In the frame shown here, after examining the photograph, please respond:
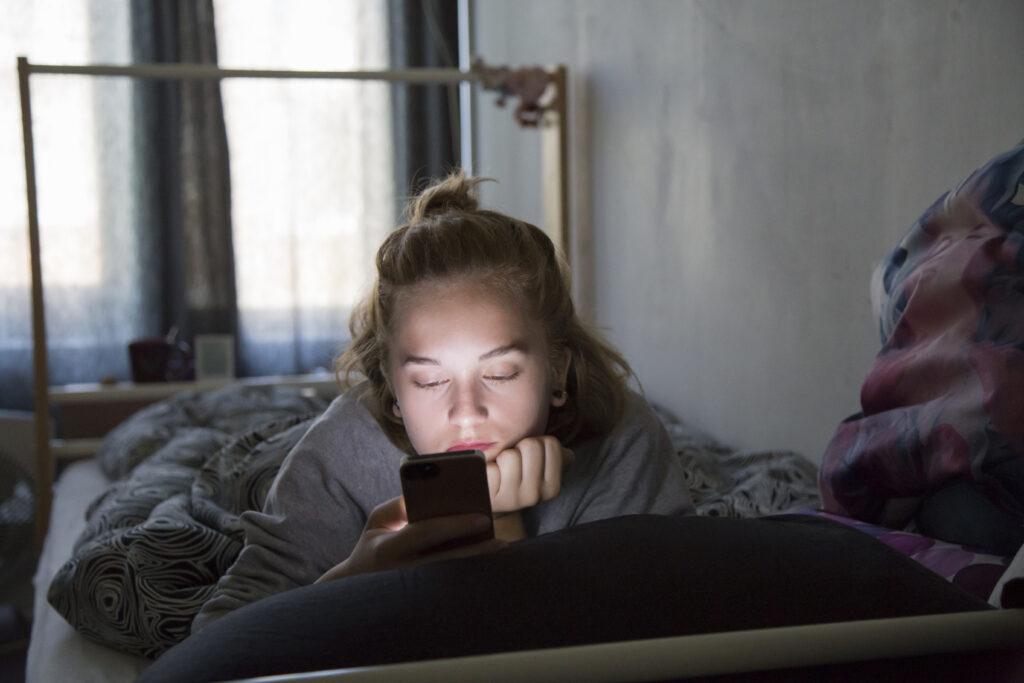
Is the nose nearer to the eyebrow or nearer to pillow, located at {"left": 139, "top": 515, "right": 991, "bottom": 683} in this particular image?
the eyebrow

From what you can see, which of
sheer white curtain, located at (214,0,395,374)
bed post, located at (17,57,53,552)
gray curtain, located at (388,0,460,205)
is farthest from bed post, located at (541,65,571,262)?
bed post, located at (17,57,53,552)

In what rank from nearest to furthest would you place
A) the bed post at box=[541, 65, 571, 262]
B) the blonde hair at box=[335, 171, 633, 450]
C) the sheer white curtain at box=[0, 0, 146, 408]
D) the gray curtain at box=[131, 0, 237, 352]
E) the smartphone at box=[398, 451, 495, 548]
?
the smartphone at box=[398, 451, 495, 548] < the blonde hair at box=[335, 171, 633, 450] < the bed post at box=[541, 65, 571, 262] < the sheer white curtain at box=[0, 0, 146, 408] < the gray curtain at box=[131, 0, 237, 352]

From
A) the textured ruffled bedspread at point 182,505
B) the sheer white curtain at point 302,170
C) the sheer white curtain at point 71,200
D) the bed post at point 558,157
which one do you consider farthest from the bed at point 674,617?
the sheer white curtain at point 71,200

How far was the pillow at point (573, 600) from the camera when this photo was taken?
1.61 ft

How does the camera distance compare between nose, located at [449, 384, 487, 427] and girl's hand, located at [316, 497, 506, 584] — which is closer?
girl's hand, located at [316, 497, 506, 584]

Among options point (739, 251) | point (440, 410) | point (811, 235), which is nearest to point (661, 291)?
point (739, 251)

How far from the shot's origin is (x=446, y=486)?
61 centimetres

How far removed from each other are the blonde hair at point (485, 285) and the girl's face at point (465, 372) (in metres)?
0.03

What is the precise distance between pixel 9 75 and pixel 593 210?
194 centimetres

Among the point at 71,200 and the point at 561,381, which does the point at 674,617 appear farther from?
the point at 71,200

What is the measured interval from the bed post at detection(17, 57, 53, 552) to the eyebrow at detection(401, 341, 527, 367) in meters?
1.56

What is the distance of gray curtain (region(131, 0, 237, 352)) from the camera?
10.2ft

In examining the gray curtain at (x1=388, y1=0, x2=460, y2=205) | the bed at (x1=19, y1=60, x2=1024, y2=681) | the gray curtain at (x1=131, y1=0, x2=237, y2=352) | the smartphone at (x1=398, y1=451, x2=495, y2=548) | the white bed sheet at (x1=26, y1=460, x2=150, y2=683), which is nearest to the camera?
the bed at (x1=19, y1=60, x2=1024, y2=681)

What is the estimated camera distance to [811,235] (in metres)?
1.42
